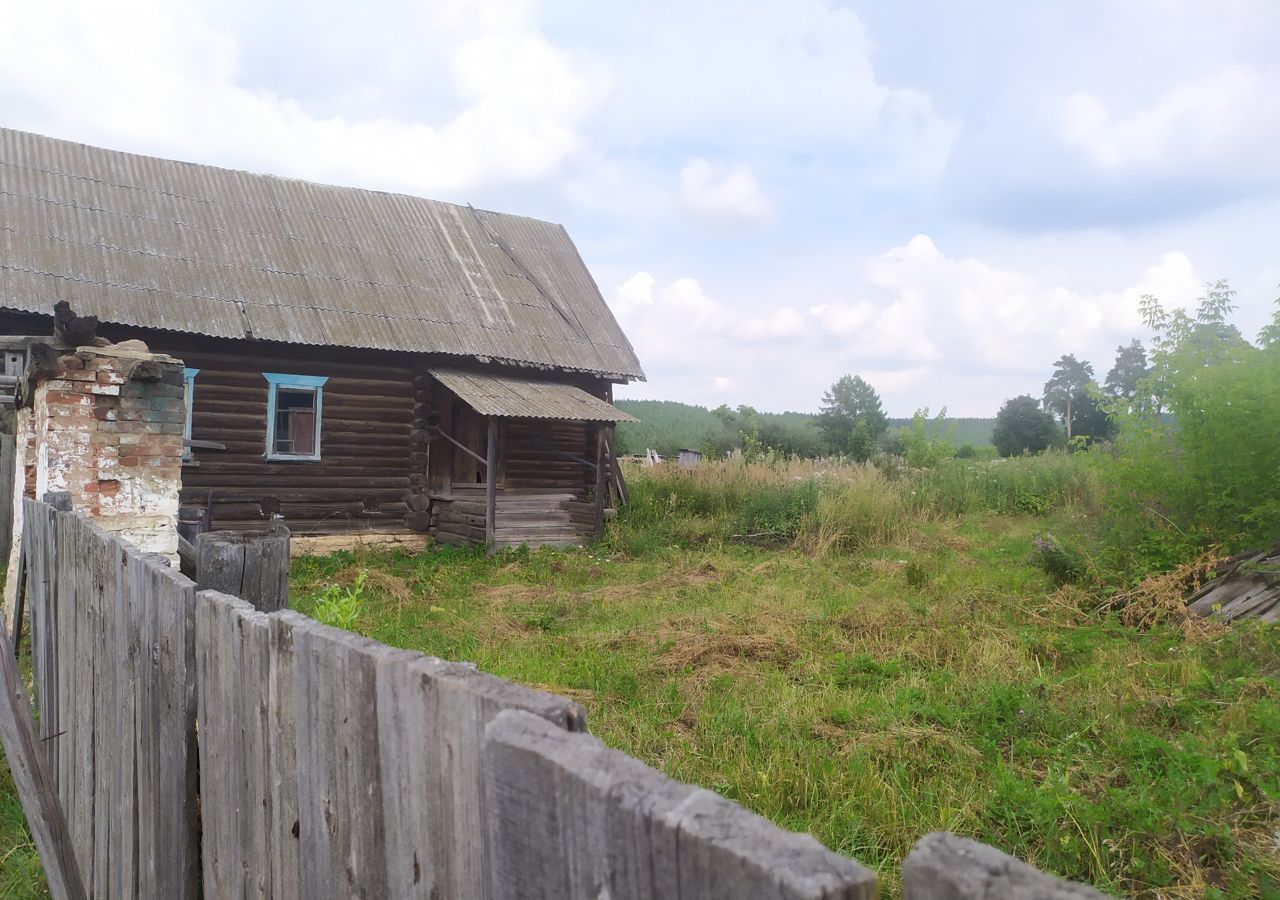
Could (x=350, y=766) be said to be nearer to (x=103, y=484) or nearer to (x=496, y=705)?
(x=496, y=705)

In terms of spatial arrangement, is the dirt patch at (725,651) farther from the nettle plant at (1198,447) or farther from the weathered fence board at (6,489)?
the weathered fence board at (6,489)

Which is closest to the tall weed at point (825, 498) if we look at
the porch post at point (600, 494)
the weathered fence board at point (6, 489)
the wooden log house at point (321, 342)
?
the porch post at point (600, 494)

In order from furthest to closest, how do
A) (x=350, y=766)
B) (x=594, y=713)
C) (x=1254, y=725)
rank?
1. (x=594, y=713)
2. (x=1254, y=725)
3. (x=350, y=766)

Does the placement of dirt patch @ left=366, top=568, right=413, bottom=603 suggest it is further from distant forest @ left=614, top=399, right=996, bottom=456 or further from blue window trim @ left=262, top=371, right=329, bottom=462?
distant forest @ left=614, top=399, right=996, bottom=456

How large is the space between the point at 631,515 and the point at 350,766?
1432 cm

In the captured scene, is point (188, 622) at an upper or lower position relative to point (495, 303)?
lower

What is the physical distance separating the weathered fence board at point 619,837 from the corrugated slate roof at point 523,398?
11350mm

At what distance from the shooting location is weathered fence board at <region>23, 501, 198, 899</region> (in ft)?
6.72

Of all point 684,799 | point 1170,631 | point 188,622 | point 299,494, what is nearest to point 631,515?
point 299,494

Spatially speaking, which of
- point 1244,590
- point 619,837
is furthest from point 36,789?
point 1244,590

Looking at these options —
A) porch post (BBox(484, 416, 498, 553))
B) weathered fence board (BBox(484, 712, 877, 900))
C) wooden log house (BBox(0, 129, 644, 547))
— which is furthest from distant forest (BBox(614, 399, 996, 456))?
weathered fence board (BBox(484, 712, 877, 900))

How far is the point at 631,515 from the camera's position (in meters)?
15.7

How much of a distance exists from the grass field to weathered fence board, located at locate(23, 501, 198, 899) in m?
0.79

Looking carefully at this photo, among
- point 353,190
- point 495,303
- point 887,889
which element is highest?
point 353,190
